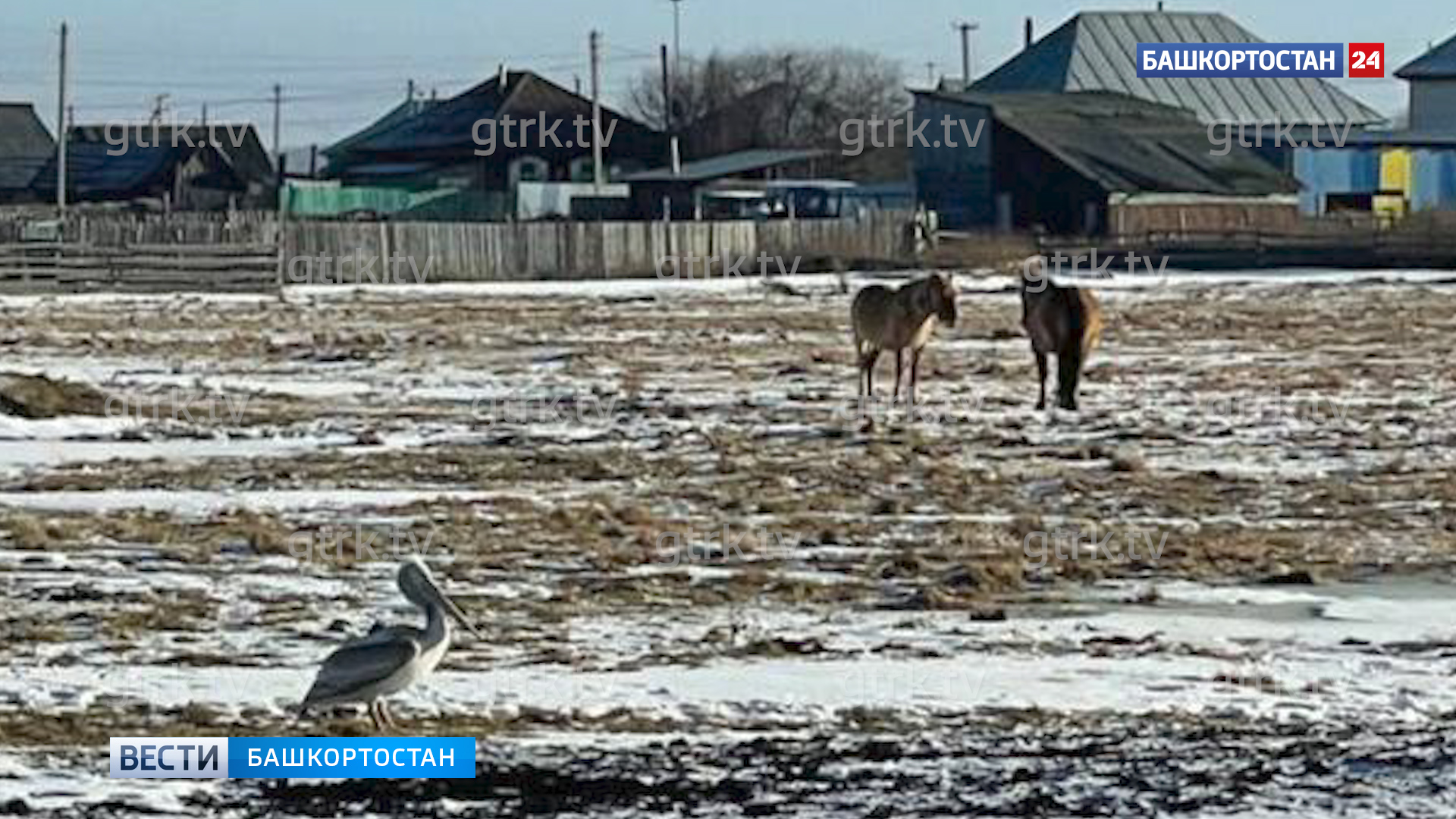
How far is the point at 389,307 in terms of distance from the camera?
159ft

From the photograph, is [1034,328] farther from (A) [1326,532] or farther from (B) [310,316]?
(B) [310,316]

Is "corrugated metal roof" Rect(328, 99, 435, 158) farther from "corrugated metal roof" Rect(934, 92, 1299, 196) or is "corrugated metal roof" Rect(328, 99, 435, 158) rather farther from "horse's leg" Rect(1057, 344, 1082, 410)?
"horse's leg" Rect(1057, 344, 1082, 410)

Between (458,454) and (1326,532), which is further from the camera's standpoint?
(458,454)

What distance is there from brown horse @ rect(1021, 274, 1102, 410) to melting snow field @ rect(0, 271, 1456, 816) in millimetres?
540

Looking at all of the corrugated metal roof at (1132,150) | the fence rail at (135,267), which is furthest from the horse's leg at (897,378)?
the corrugated metal roof at (1132,150)

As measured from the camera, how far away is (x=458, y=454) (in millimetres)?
20953

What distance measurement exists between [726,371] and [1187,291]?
2603 cm

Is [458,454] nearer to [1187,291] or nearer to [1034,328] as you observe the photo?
[1034,328]

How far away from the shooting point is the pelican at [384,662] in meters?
9.45

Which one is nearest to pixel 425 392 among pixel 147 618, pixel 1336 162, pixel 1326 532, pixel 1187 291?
pixel 1326 532

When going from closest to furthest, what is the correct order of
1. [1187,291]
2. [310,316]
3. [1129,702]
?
[1129,702] < [310,316] < [1187,291]

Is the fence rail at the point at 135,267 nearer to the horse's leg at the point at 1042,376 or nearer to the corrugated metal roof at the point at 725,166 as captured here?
the horse's leg at the point at 1042,376

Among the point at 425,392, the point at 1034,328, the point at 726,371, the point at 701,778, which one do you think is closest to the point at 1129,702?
the point at 701,778

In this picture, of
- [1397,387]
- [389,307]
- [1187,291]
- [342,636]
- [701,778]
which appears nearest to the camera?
[701,778]
